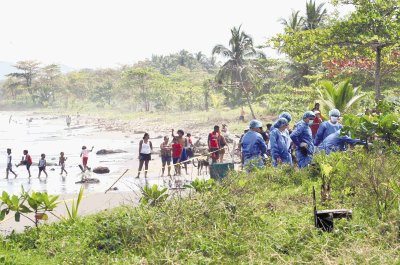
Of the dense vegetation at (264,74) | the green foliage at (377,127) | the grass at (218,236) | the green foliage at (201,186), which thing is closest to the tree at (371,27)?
the dense vegetation at (264,74)

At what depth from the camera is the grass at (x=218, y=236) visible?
208 inches

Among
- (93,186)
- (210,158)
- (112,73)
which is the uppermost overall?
(112,73)

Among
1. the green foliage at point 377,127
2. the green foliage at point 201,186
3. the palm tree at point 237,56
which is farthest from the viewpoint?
the palm tree at point 237,56

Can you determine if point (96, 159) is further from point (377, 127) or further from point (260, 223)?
point (260, 223)

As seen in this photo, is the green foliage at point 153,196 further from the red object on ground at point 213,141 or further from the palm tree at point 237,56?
the palm tree at point 237,56

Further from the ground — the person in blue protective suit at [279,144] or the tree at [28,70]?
the tree at [28,70]

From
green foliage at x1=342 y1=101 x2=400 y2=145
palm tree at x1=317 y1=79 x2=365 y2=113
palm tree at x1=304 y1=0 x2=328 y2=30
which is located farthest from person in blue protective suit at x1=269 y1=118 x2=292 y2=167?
palm tree at x1=304 y1=0 x2=328 y2=30

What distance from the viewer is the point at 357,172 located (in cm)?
727

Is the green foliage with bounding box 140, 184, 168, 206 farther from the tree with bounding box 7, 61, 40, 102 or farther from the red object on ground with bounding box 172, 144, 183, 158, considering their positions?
the tree with bounding box 7, 61, 40, 102

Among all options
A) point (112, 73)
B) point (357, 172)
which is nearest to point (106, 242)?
point (357, 172)

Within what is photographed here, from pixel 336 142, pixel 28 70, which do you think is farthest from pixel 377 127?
pixel 28 70

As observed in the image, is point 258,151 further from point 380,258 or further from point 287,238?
point 380,258

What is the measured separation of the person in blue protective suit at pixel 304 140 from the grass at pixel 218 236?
7.47 feet

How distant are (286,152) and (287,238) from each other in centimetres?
429
